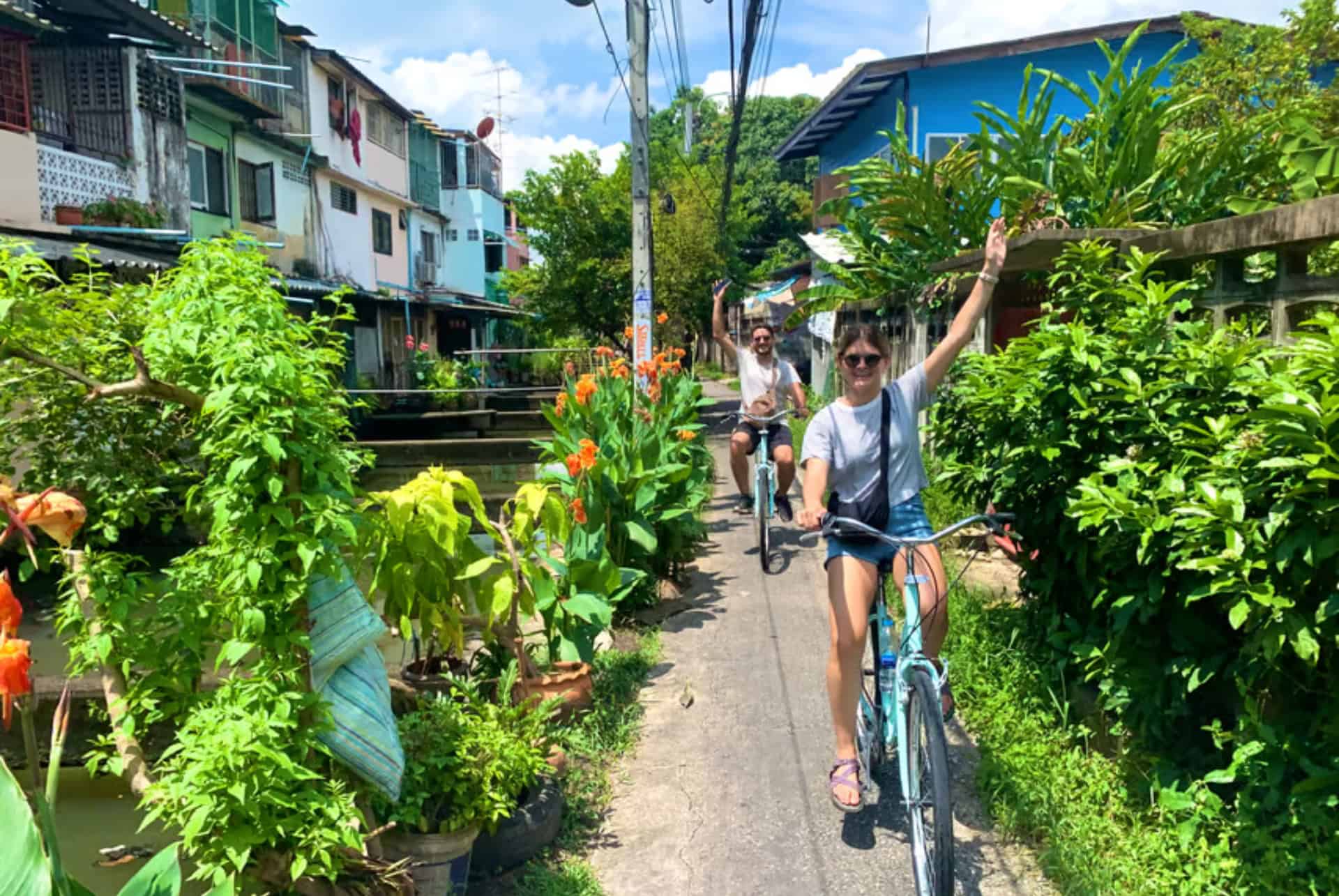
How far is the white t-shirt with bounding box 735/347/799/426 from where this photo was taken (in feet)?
26.1

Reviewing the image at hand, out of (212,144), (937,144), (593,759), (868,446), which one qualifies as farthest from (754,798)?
(212,144)

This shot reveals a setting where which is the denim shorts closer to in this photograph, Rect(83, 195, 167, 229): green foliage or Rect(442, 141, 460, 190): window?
Rect(83, 195, 167, 229): green foliage

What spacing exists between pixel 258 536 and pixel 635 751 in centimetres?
247

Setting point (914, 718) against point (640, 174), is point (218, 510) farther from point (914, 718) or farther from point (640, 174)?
point (640, 174)

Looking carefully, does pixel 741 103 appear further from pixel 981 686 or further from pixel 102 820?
pixel 102 820

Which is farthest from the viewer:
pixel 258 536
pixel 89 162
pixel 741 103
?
pixel 89 162

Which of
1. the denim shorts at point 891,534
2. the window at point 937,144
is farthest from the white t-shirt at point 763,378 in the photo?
the window at point 937,144

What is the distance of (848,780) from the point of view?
11.9 ft

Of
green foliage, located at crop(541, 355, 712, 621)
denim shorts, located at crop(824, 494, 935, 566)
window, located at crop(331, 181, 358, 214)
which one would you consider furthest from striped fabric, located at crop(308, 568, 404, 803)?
window, located at crop(331, 181, 358, 214)

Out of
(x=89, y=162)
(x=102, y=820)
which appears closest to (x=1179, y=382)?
(x=102, y=820)

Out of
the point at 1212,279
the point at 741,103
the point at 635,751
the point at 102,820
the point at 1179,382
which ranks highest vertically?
the point at 741,103

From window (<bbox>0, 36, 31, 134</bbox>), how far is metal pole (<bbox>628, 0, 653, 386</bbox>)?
780cm

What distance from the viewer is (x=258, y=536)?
254 cm

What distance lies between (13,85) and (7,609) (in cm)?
1353
